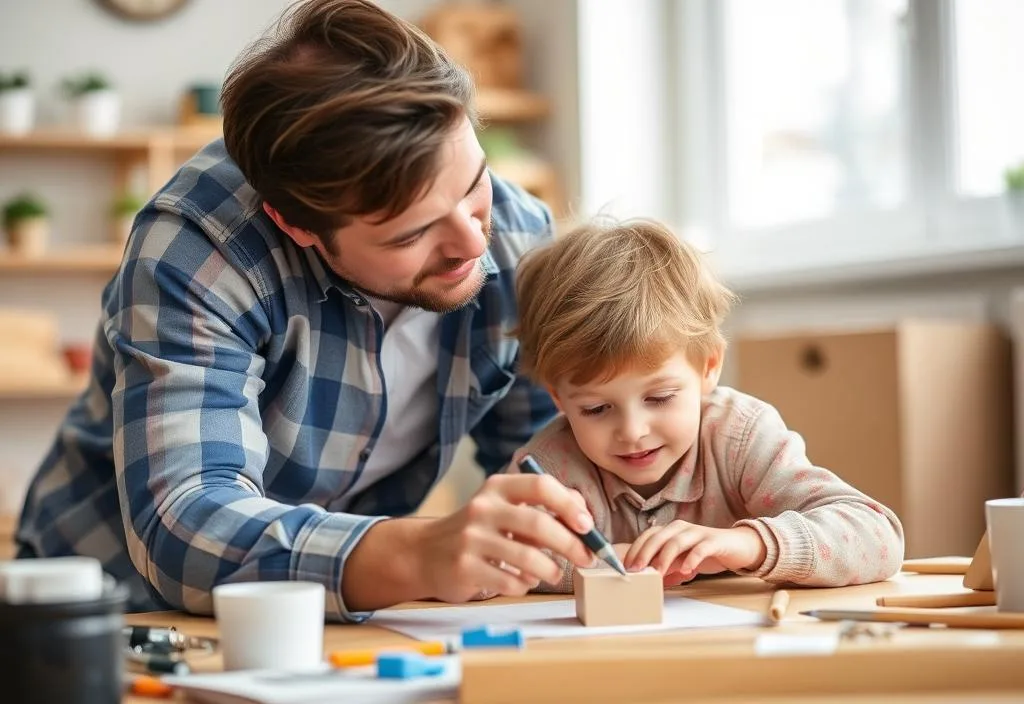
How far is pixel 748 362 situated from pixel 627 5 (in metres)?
1.46

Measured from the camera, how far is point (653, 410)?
4.39 ft

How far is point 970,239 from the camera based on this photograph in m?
2.84

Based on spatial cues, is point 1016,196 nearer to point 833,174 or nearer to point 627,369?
point 833,174

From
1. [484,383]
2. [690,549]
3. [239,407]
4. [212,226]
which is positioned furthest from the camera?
[484,383]

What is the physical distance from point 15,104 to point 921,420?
259cm

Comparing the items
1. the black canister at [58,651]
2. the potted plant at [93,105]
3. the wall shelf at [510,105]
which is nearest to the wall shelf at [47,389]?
the potted plant at [93,105]

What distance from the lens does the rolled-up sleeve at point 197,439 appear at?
1.08 metres

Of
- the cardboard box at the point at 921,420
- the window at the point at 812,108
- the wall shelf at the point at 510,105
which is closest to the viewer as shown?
the cardboard box at the point at 921,420

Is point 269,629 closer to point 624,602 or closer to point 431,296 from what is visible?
point 624,602

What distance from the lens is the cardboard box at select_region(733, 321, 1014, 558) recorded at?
246 cm

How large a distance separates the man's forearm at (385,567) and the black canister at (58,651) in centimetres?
36

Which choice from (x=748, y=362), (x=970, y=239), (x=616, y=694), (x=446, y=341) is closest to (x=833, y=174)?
(x=970, y=239)

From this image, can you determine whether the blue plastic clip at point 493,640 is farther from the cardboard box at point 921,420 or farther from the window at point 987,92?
the window at point 987,92

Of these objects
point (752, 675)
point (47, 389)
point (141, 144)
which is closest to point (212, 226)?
point (752, 675)
